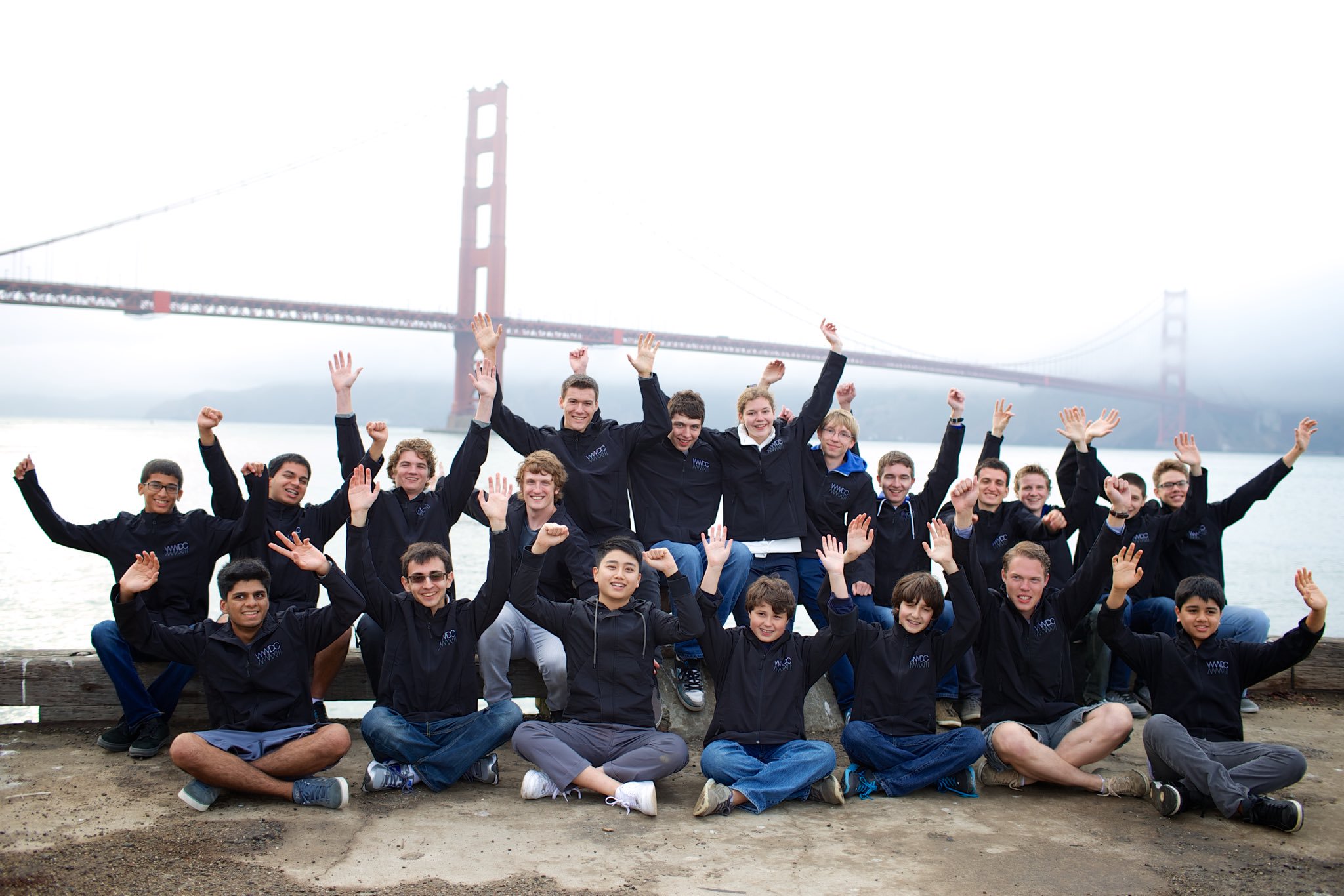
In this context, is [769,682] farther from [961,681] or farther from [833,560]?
[961,681]

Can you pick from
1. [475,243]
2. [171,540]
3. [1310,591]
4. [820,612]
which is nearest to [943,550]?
[820,612]

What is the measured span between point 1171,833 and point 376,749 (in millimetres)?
2878

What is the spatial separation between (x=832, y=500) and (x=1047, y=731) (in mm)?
1533

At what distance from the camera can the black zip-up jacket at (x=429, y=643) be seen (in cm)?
380

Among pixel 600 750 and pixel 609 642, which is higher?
pixel 609 642

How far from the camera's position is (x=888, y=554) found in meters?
4.87

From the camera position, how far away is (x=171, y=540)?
429 centimetres

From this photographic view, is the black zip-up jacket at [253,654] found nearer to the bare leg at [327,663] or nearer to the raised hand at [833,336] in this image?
the bare leg at [327,663]

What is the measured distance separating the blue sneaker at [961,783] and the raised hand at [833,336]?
2292 millimetres

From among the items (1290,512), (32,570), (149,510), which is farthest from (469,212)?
(149,510)

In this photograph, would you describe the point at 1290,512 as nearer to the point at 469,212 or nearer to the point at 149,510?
the point at 469,212

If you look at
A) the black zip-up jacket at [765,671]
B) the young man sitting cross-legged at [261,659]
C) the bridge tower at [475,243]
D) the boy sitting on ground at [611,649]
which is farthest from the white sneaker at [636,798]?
the bridge tower at [475,243]

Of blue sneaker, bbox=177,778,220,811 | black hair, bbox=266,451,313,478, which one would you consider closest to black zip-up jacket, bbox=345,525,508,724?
blue sneaker, bbox=177,778,220,811

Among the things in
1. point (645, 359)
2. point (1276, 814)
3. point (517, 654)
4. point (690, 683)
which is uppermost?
point (645, 359)
